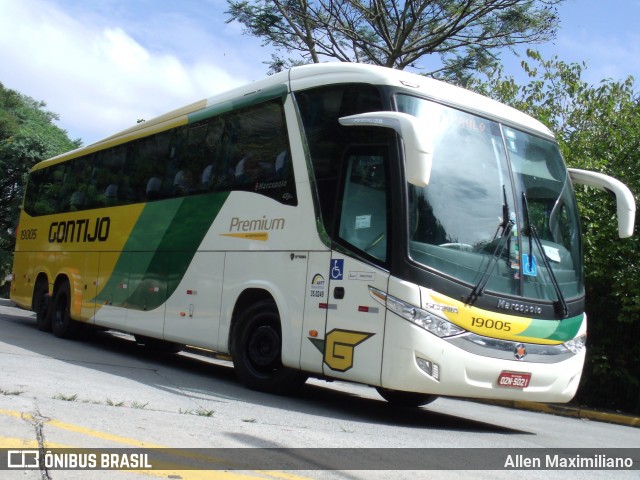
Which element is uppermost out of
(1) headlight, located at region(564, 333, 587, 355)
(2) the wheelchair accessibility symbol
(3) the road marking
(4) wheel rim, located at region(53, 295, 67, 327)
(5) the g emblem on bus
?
(2) the wheelchair accessibility symbol

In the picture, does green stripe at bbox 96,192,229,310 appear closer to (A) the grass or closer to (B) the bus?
(B) the bus

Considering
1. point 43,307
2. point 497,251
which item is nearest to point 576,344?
point 497,251

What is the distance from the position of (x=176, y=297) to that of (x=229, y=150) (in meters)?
2.24

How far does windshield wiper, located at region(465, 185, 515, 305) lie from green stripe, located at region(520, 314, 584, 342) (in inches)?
26.4

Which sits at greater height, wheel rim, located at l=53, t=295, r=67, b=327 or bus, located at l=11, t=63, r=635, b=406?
bus, located at l=11, t=63, r=635, b=406

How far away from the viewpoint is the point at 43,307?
51.3 ft

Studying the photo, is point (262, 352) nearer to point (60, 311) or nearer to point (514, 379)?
point (514, 379)

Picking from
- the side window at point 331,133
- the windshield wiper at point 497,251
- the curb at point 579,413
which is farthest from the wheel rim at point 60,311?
the windshield wiper at point 497,251

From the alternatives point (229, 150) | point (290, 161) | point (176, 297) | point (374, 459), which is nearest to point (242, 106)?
point (229, 150)

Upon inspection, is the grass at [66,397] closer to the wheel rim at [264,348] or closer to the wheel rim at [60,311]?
the wheel rim at [264,348]

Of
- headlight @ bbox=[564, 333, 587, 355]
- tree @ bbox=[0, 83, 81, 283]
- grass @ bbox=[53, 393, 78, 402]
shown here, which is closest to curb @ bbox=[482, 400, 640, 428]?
headlight @ bbox=[564, 333, 587, 355]

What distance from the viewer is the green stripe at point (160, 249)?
10.5m

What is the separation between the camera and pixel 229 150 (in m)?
10.1

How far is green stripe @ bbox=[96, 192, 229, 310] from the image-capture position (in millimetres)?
10492
